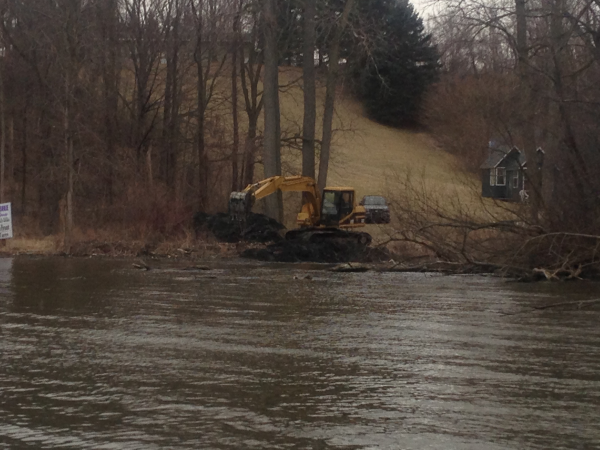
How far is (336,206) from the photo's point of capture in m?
35.8

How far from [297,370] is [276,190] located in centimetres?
2361

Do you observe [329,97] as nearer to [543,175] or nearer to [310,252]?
[310,252]

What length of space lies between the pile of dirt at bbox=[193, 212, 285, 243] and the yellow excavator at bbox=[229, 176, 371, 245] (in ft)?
2.50

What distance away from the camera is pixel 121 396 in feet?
30.0

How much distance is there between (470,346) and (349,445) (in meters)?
5.34

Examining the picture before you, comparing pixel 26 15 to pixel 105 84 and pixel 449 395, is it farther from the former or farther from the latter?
pixel 449 395

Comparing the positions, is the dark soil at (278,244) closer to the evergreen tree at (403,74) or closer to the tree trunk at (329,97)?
the tree trunk at (329,97)

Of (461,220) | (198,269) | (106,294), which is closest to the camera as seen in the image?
(106,294)

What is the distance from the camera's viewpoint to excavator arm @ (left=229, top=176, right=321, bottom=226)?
30.3 meters

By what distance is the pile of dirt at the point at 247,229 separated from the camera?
109 feet

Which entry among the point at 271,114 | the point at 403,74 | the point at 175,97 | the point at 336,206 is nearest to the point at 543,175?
the point at 336,206

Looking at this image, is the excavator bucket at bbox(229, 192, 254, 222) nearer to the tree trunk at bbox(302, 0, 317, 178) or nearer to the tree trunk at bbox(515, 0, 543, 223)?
the tree trunk at bbox(515, 0, 543, 223)

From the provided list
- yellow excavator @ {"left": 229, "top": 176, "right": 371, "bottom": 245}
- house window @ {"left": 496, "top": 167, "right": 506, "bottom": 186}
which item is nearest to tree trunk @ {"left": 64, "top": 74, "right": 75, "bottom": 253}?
yellow excavator @ {"left": 229, "top": 176, "right": 371, "bottom": 245}

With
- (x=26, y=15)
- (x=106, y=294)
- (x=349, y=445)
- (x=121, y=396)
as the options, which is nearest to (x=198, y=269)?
(x=106, y=294)
